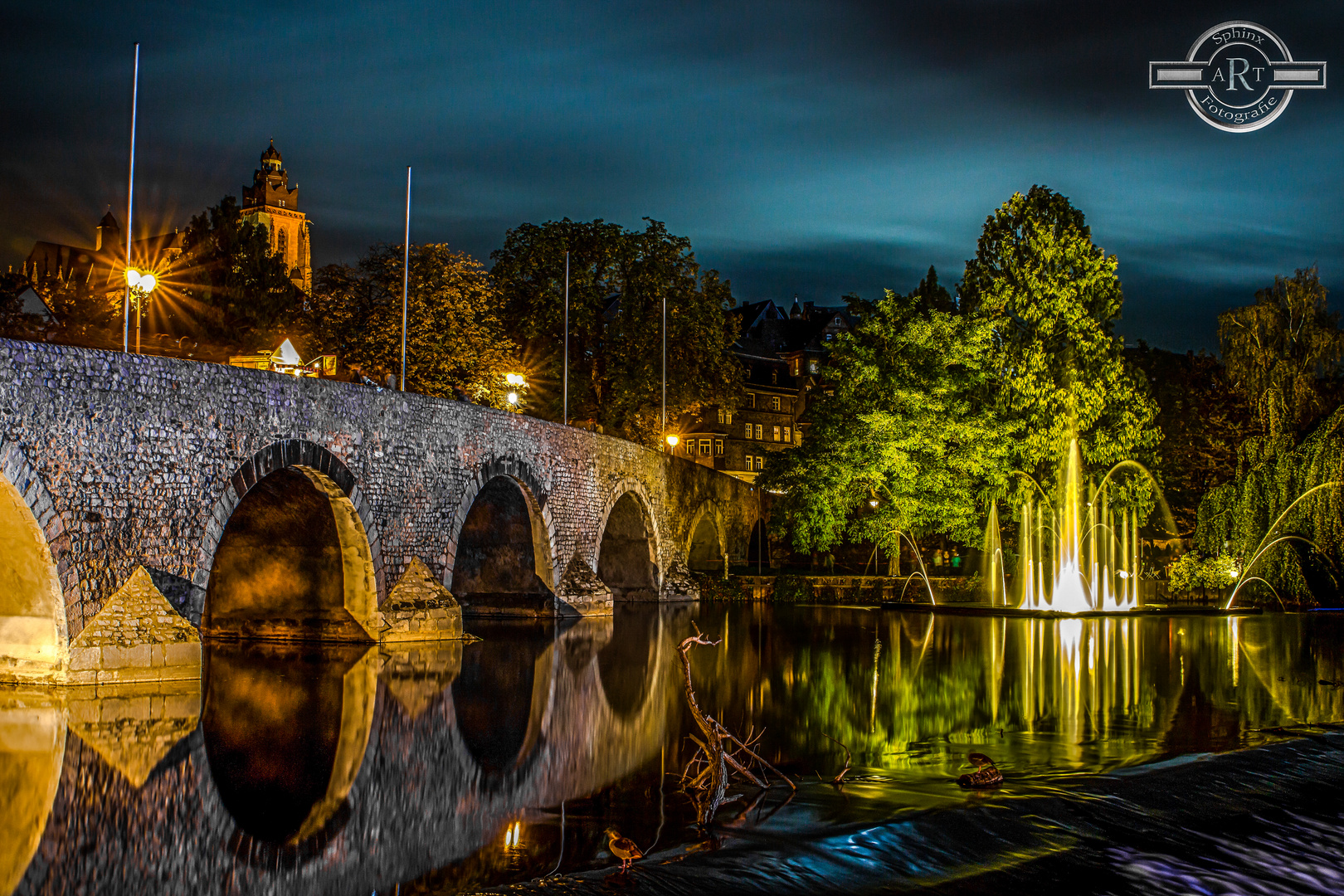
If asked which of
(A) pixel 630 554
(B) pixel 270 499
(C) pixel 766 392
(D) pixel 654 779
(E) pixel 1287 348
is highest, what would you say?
(C) pixel 766 392

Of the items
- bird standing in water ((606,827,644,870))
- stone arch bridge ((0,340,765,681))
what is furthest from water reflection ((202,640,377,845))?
bird standing in water ((606,827,644,870))

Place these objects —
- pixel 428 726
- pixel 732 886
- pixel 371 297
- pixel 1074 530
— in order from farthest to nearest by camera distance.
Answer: pixel 371 297
pixel 1074 530
pixel 428 726
pixel 732 886

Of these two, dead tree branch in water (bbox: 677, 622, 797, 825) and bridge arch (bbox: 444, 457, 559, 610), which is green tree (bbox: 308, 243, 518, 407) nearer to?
bridge arch (bbox: 444, 457, 559, 610)

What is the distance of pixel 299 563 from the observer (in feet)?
67.5

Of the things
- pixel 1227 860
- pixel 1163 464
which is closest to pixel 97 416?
pixel 1227 860

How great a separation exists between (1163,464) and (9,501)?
37.2m

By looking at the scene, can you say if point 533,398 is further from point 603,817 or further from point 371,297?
point 603,817

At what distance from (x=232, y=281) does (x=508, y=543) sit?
2564cm

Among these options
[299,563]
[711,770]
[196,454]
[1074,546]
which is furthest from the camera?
[1074,546]

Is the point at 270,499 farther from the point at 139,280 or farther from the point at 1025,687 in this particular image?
the point at 1025,687

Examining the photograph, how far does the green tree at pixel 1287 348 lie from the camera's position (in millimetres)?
33250

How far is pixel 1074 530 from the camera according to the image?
3469cm

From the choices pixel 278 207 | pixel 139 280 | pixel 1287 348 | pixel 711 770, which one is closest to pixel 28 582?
pixel 139 280

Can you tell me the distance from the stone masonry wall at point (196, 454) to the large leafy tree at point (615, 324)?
17.9m
